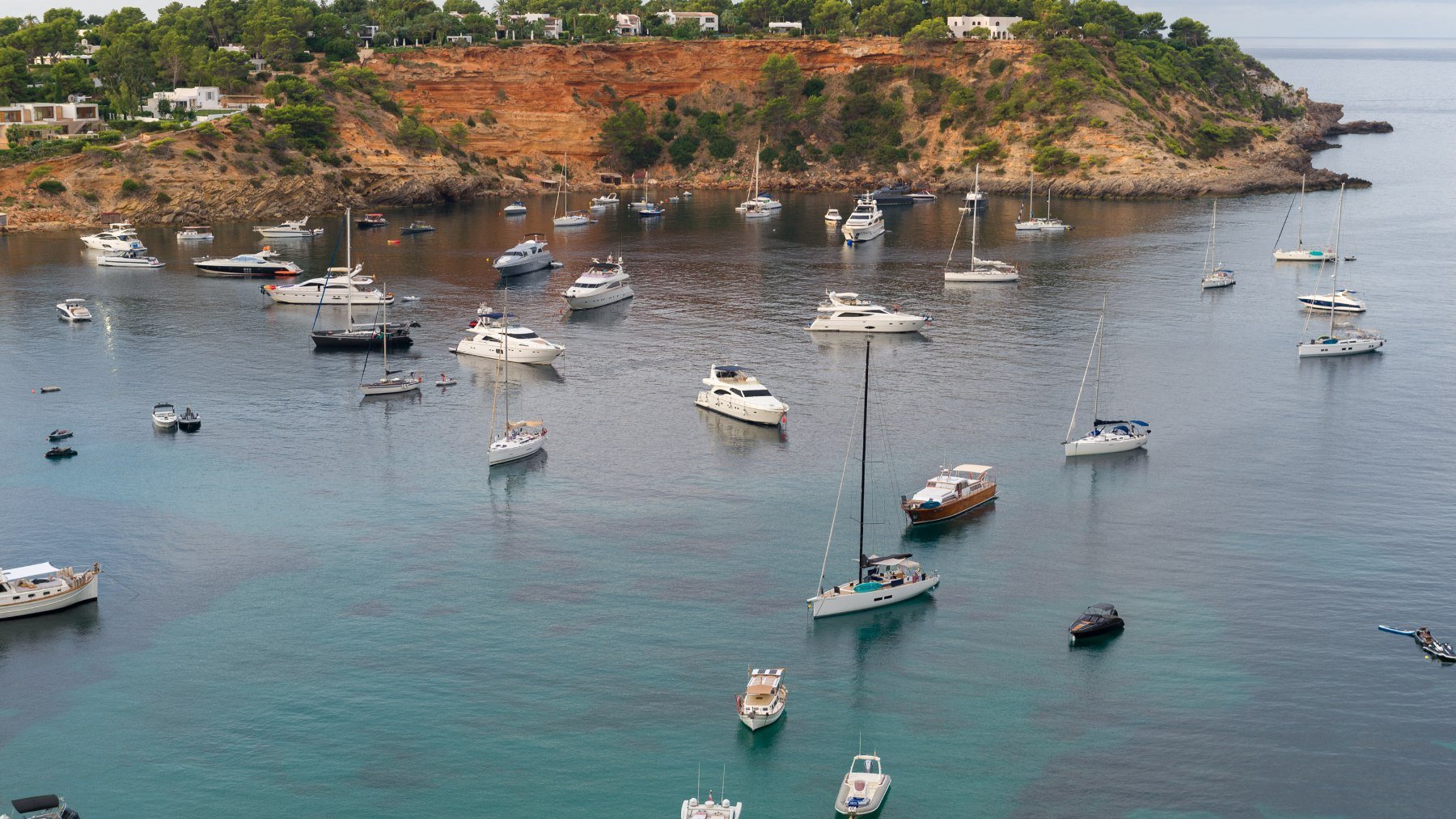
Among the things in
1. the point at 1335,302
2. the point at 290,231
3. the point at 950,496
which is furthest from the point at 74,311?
the point at 1335,302

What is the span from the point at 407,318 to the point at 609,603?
66699mm

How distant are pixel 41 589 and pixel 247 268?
87.4m

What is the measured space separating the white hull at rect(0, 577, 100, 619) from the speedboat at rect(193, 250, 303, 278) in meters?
84.0

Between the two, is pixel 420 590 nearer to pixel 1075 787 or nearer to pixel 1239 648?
pixel 1075 787

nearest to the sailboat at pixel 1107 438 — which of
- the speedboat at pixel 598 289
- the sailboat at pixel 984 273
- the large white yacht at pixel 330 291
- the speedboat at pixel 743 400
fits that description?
the speedboat at pixel 743 400

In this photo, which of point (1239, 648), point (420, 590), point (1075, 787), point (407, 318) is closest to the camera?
point (1075, 787)

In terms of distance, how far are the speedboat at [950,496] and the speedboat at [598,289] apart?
2312 inches

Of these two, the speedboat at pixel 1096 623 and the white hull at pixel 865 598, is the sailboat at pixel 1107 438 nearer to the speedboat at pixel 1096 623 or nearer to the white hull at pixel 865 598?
the white hull at pixel 865 598

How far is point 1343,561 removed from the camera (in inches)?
2717

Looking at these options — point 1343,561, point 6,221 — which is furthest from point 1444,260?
point 6,221

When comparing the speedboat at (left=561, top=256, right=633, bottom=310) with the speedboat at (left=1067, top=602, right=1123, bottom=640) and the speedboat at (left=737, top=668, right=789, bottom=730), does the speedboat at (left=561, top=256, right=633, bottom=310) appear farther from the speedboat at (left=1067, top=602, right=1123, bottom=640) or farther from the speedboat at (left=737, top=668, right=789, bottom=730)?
the speedboat at (left=737, top=668, right=789, bottom=730)

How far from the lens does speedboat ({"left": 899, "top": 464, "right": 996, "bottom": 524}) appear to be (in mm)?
73438

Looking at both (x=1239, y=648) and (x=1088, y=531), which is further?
(x=1088, y=531)

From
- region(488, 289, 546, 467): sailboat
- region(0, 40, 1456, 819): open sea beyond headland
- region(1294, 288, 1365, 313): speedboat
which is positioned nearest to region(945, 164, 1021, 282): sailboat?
region(0, 40, 1456, 819): open sea beyond headland
